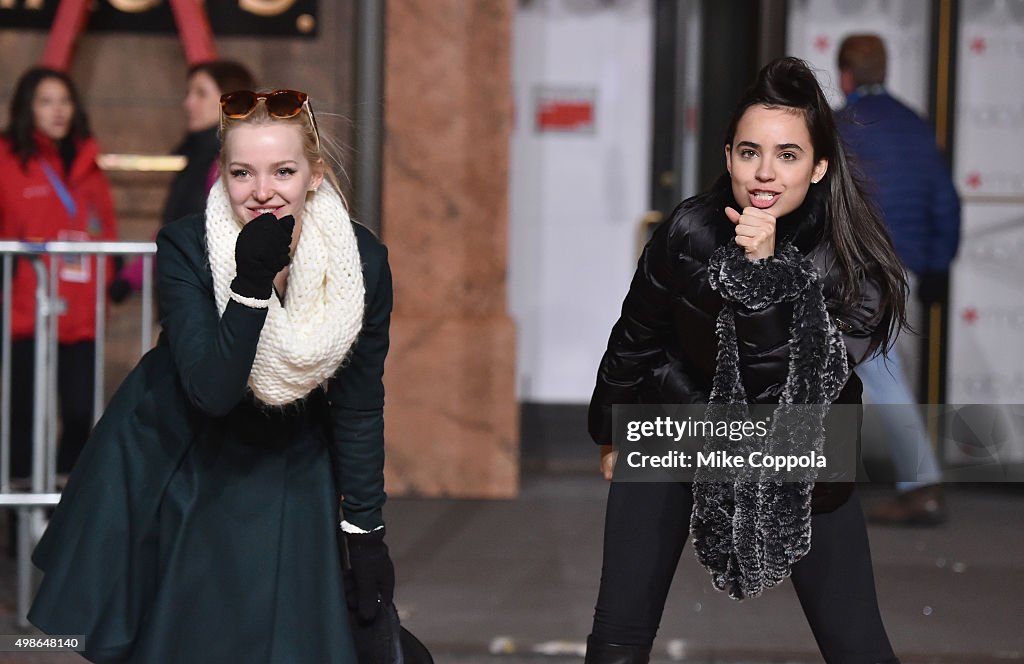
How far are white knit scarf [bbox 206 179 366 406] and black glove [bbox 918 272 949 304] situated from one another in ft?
14.9

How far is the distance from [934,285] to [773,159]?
411 centimetres

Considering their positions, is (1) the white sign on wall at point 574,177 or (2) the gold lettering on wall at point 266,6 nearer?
(2) the gold lettering on wall at point 266,6

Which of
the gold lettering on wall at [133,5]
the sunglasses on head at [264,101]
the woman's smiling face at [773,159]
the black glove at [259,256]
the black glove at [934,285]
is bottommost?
the black glove at [934,285]

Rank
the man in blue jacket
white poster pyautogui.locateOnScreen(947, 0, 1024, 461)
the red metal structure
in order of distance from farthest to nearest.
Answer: white poster pyautogui.locateOnScreen(947, 0, 1024, 461) < the red metal structure < the man in blue jacket

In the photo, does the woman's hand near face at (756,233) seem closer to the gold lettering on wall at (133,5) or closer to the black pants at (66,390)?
the black pants at (66,390)

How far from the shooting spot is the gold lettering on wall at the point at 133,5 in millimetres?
7801

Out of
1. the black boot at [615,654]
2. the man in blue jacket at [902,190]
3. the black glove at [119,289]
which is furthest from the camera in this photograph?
the man in blue jacket at [902,190]

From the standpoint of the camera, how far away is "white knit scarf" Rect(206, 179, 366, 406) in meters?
3.02

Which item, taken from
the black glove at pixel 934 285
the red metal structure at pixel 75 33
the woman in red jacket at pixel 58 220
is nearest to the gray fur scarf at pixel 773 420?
the woman in red jacket at pixel 58 220

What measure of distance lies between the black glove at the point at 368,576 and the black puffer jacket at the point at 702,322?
0.68 m

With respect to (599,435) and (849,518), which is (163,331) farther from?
(849,518)

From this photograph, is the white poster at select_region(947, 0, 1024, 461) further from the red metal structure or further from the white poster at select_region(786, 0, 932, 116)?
the red metal structure

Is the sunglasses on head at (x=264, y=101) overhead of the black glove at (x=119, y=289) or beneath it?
overhead

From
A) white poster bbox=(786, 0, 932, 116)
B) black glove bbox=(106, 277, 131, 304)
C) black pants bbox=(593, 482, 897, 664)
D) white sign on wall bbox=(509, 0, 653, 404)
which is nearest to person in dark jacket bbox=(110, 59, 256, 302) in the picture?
black glove bbox=(106, 277, 131, 304)
